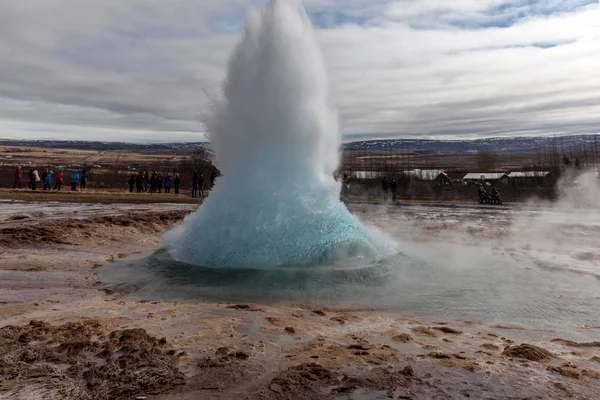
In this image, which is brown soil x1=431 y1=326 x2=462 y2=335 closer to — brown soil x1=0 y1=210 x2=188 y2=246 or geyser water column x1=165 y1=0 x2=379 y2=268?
geyser water column x1=165 y1=0 x2=379 y2=268

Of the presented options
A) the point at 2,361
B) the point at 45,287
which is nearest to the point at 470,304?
the point at 2,361

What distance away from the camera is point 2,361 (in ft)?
11.7

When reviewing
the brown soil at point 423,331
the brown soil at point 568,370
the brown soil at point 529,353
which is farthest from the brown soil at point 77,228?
the brown soil at point 568,370

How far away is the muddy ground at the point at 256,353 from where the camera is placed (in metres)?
3.29

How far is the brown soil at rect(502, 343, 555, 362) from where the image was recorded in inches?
155

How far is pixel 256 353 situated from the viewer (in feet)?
13.0

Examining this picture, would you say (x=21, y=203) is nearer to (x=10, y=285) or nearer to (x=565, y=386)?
(x=10, y=285)

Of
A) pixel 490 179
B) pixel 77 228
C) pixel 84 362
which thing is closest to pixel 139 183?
pixel 77 228

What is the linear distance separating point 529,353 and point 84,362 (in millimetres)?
3577

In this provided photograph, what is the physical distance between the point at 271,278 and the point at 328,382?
3.51 m

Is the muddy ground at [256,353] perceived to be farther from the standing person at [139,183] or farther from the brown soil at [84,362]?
the standing person at [139,183]

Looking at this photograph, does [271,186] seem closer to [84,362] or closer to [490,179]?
[84,362]

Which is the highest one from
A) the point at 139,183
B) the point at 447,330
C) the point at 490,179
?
the point at 139,183

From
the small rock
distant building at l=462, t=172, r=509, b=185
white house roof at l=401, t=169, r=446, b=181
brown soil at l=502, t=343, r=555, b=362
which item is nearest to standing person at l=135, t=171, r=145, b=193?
the small rock
